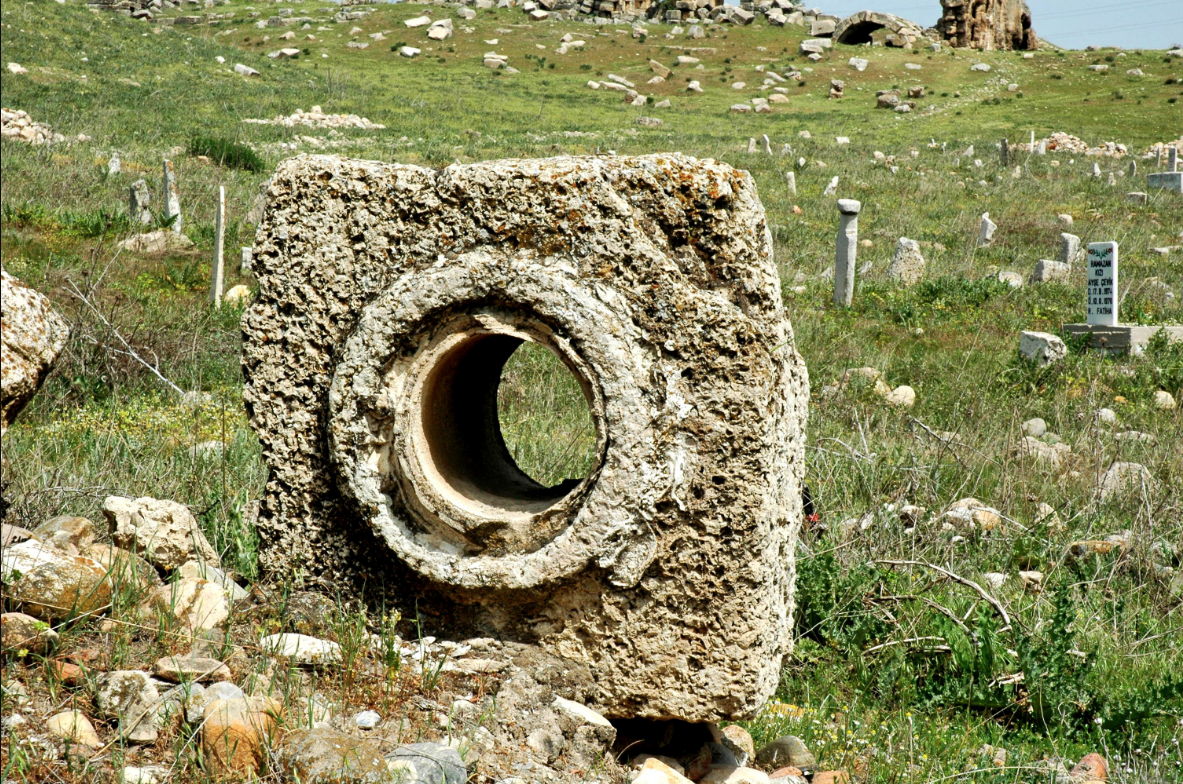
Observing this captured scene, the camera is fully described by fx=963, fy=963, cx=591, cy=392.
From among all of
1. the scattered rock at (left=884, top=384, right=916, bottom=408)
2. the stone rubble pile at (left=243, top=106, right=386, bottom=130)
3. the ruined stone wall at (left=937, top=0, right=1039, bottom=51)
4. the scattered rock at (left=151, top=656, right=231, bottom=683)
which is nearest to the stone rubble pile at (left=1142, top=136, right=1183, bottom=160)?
the ruined stone wall at (left=937, top=0, right=1039, bottom=51)

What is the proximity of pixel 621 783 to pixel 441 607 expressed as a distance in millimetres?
771

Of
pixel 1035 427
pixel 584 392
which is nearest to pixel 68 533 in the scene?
pixel 584 392

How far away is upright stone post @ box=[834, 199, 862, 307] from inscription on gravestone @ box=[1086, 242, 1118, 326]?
2362 mm

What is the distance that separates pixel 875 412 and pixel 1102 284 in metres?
3.95

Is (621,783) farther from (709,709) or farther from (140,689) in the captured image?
(140,689)

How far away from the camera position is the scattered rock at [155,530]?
339 cm

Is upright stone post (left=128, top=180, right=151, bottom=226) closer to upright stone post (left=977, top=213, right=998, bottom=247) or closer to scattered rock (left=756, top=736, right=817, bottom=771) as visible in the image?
scattered rock (left=756, top=736, right=817, bottom=771)

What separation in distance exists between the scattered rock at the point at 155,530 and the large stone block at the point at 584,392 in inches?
25.7

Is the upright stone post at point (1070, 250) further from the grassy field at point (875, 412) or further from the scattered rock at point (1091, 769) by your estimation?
the scattered rock at point (1091, 769)

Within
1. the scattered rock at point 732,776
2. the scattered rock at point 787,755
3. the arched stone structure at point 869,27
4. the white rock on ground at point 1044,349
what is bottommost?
the white rock on ground at point 1044,349

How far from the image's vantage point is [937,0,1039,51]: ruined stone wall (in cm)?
4731

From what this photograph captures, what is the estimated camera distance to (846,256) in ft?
35.3

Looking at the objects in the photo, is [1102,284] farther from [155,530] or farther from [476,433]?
[155,530]

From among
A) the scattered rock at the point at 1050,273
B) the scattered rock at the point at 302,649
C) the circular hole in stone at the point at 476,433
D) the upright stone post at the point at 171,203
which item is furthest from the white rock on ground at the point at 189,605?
the scattered rock at the point at 1050,273
